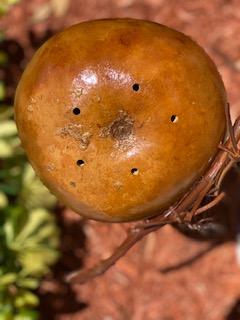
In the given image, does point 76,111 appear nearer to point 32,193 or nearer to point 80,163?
point 80,163

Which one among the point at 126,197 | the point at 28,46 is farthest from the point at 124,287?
the point at 126,197

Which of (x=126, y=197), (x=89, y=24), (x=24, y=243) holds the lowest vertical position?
(x=24, y=243)

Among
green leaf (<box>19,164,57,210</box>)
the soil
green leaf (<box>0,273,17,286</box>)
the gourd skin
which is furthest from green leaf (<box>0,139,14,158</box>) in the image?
the gourd skin

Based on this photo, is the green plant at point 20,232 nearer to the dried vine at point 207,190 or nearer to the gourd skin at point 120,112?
the dried vine at point 207,190

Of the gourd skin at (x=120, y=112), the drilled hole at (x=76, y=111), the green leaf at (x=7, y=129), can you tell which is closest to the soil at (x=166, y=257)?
the green leaf at (x=7, y=129)

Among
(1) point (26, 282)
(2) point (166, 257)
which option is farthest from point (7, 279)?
(2) point (166, 257)

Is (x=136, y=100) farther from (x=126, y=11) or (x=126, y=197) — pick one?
(x=126, y=11)

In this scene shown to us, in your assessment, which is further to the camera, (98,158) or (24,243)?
(24,243)
